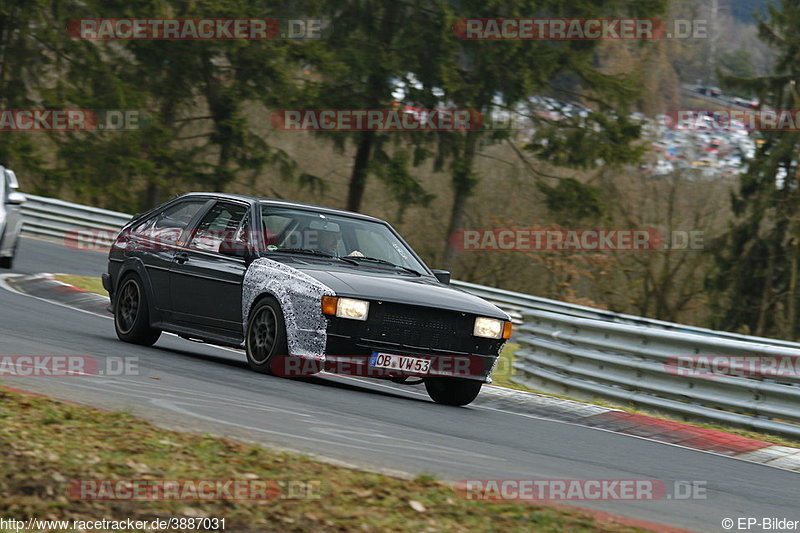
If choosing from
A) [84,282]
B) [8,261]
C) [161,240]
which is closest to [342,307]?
[161,240]

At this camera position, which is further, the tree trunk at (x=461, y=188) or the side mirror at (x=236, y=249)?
the tree trunk at (x=461, y=188)

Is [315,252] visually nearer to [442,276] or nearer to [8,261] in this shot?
[442,276]

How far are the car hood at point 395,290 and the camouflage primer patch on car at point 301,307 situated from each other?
98 mm

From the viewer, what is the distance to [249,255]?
33.9ft

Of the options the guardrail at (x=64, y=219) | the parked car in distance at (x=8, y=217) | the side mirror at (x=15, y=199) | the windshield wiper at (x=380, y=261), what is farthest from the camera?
the guardrail at (x=64, y=219)

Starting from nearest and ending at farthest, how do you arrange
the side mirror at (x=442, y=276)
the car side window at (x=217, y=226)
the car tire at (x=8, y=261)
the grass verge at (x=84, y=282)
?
the car side window at (x=217, y=226), the side mirror at (x=442, y=276), the grass verge at (x=84, y=282), the car tire at (x=8, y=261)

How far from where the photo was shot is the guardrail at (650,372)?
35.8 ft

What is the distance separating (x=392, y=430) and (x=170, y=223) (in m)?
4.38

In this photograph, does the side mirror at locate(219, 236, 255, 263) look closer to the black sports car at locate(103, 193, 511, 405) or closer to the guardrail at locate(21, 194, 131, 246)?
the black sports car at locate(103, 193, 511, 405)

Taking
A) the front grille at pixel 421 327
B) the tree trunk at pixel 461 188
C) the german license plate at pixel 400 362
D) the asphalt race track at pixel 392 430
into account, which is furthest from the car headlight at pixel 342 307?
the tree trunk at pixel 461 188

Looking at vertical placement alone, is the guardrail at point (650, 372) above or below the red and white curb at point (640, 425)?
above

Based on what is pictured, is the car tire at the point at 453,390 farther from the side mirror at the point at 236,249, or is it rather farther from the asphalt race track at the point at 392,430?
the side mirror at the point at 236,249

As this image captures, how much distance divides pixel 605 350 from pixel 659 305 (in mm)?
25323

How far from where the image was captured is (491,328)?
10.0 meters
